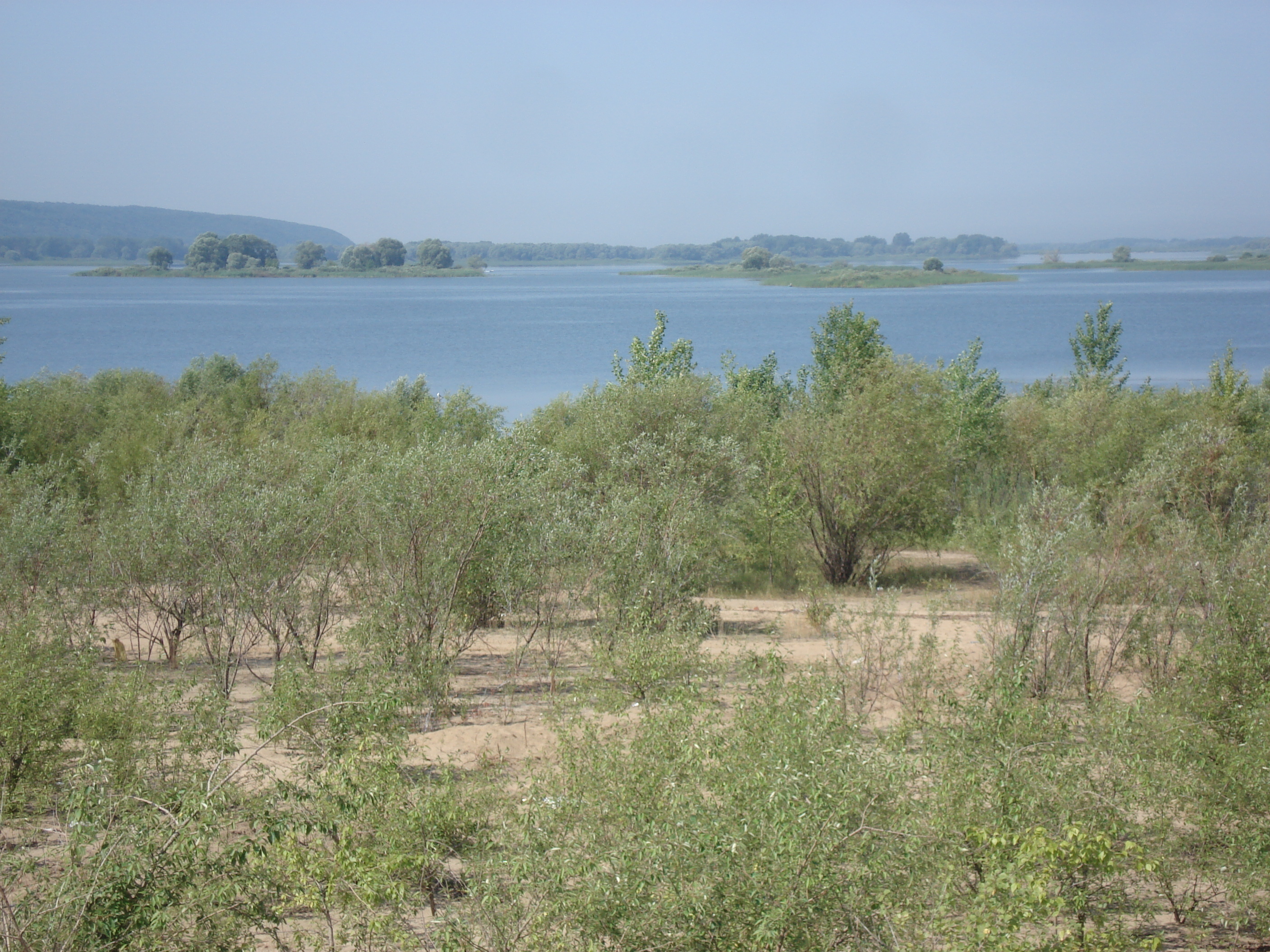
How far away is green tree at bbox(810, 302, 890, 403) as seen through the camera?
31109 millimetres

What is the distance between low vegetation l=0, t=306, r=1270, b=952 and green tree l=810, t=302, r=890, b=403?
5.72m

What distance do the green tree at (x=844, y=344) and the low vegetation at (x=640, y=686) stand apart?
18.8 feet

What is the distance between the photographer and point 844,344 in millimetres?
34469

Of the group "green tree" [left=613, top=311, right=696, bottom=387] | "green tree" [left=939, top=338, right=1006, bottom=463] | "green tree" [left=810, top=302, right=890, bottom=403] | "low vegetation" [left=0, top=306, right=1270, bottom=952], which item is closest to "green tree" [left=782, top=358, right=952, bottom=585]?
"low vegetation" [left=0, top=306, right=1270, bottom=952]

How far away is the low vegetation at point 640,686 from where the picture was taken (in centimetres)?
547

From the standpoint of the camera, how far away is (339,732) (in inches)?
334

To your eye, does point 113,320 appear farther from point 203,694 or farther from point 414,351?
point 203,694

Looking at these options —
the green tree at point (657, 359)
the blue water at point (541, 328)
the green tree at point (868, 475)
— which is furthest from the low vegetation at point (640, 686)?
the blue water at point (541, 328)

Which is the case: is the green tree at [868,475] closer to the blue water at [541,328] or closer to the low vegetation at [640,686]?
the low vegetation at [640,686]

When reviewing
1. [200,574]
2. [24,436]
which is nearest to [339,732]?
[200,574]

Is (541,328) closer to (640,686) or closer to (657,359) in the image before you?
(657,359)

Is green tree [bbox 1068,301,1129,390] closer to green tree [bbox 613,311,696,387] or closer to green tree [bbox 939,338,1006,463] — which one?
green tree [bbox 939,338,1006,463]

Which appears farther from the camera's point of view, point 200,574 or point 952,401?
point 952,401

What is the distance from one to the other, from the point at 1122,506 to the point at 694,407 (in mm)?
9990
